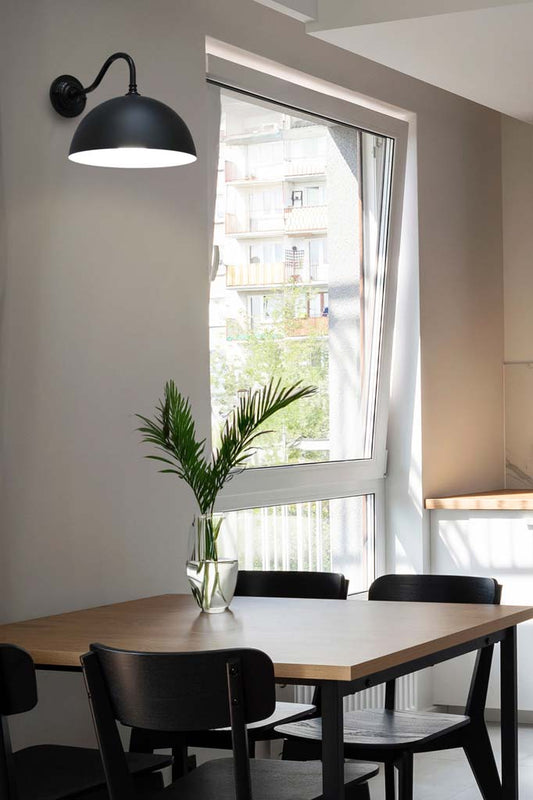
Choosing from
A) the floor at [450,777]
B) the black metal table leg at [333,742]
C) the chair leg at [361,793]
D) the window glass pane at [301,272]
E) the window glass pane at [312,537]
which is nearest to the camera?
the black metal table leg at [333,742]

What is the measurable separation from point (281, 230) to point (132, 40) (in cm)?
118

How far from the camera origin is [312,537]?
4980 millimetres

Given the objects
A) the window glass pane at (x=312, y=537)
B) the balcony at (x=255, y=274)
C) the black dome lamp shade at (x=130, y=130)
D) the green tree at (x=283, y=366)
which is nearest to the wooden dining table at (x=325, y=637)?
the window glass pane at (x=312, y=537)

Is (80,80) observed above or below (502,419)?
above

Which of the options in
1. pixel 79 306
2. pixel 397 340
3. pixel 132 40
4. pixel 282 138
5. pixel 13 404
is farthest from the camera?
pixel 397 340

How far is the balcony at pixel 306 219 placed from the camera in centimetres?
478

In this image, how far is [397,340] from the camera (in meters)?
5.48

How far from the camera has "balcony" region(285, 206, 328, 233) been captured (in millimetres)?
4781

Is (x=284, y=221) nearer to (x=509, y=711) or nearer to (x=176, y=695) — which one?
(x=509, y=711)

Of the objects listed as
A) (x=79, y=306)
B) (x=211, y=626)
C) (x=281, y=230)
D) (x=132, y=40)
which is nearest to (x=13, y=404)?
(x=79, y=306)

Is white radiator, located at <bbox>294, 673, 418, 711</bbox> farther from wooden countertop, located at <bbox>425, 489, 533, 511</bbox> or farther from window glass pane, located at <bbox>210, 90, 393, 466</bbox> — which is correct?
window glass pane, located at <bbox>210, 90, 393, 466</bbox>

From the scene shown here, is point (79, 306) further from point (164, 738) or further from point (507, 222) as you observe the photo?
point (507, 222)

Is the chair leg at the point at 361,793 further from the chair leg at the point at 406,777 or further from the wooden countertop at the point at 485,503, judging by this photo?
the wooden countertop at the point at 485,503

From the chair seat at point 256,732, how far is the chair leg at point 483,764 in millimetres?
513
